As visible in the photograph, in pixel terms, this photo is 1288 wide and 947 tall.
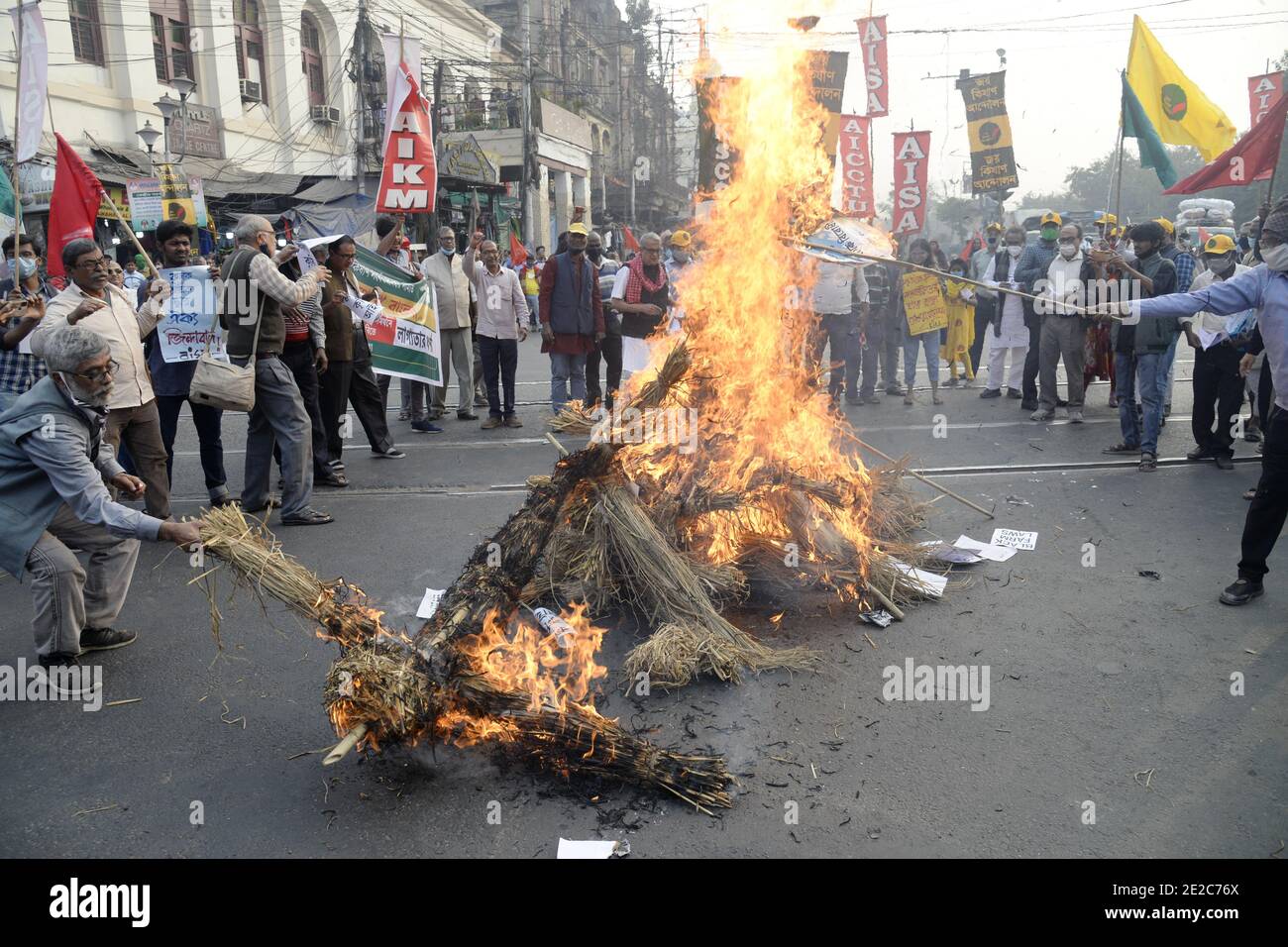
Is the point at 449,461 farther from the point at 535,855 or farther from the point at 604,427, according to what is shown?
the point at 535,855

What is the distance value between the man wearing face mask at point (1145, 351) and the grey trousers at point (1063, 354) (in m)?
0.93

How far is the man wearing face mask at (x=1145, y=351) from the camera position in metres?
→ 8.00

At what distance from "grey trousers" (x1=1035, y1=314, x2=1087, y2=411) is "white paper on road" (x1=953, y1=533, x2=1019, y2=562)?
4553mm

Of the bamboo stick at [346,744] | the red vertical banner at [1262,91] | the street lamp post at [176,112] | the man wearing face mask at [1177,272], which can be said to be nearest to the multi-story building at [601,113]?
the street lamp post at [176,112]

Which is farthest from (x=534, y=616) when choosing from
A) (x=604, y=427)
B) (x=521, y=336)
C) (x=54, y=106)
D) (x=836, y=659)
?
(x=54, y=106)

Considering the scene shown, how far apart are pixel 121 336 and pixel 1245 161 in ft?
41.4

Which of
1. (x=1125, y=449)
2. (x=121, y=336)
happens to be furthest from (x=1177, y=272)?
(x=121, y=336)

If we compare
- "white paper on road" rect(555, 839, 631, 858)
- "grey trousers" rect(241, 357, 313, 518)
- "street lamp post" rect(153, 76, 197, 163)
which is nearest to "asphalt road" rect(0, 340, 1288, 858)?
"white paper on road" rect(555, 839, 631, 858)

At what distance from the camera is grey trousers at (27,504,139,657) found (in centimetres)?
434

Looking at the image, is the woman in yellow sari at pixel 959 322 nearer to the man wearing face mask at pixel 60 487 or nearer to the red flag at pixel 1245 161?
the red flag at pixel 1245 161

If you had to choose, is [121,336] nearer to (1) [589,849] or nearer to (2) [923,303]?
(1) [589,849]

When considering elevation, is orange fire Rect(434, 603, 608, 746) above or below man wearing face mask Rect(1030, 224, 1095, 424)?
below

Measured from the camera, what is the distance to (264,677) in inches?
173

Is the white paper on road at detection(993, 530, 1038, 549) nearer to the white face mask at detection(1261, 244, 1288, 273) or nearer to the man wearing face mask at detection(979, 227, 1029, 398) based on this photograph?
the white face mask at detection(1261, 244, 1288, 273)
